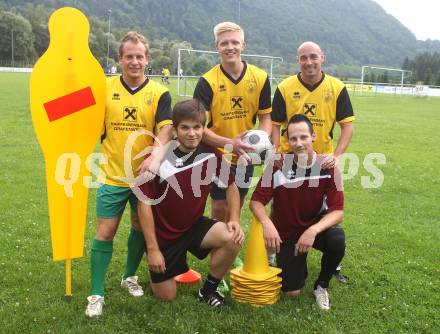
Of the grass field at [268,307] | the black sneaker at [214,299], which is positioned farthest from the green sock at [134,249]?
the black sneaker at [214,299]

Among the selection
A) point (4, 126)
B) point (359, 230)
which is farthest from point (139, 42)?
point (4, 126)

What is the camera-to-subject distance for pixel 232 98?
4.22 meters

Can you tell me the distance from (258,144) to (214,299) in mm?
1306

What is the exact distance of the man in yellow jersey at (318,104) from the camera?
429 cm

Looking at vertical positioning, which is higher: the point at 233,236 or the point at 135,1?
the point at 135,1

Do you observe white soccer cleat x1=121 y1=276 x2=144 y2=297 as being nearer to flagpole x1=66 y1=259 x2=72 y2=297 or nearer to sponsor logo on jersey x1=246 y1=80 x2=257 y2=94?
flagpole x1=66 y1=259 x2=72 y2=297

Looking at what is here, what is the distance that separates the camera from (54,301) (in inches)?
151

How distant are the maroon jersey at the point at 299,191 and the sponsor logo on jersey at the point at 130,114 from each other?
1210 millimetres

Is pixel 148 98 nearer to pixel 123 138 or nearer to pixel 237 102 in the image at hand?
pixel 123 138

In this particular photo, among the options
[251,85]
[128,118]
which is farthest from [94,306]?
[251,85]

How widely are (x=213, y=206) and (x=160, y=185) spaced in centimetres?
90

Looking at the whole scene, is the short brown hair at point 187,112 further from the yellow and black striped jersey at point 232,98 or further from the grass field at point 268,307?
the grass field at point 268,307

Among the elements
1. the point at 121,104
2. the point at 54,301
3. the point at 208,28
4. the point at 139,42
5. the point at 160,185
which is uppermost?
the point at 208,28

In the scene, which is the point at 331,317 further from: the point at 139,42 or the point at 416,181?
the point at 416,181
